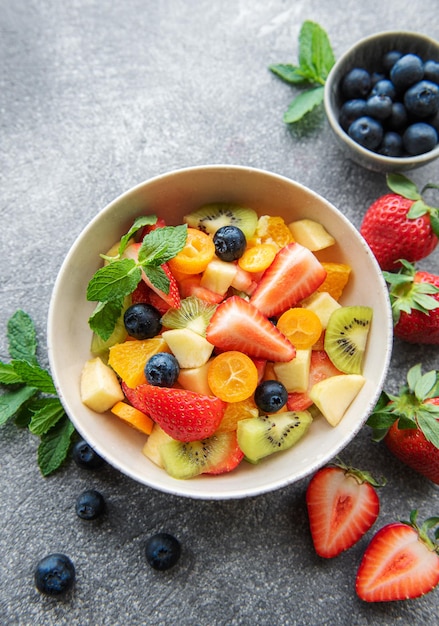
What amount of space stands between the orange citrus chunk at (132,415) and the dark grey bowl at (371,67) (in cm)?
92

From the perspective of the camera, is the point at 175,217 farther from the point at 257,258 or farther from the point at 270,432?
the point at 270,432

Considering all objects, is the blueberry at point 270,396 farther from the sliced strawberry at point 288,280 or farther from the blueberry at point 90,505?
the blueberry at point 90,505

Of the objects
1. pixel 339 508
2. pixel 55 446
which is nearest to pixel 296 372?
pixel 339 508

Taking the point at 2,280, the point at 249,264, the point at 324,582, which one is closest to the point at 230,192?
the point at 249,264

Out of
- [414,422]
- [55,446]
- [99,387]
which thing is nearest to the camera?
[99,387]

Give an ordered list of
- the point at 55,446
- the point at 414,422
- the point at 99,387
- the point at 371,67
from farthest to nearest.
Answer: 1. the point at 371,67
2. the point at 55,446
3. the point at 414,422
4. the point at 99,387

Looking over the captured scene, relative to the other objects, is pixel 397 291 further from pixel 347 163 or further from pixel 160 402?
pixel 160 402

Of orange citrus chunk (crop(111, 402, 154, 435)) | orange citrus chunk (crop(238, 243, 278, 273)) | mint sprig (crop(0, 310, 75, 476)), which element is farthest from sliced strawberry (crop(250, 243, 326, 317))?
mint sprig (crop(0, 310, 75, 476))

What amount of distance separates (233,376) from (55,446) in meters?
0.59

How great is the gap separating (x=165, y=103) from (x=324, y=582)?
4.74ft

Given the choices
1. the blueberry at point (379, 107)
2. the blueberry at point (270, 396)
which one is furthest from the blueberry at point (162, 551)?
the blueberry at point (379, 107)

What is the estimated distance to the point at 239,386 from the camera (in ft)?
4.64

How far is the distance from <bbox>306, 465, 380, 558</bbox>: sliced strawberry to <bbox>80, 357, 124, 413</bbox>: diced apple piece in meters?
0.58

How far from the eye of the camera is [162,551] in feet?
5.31
